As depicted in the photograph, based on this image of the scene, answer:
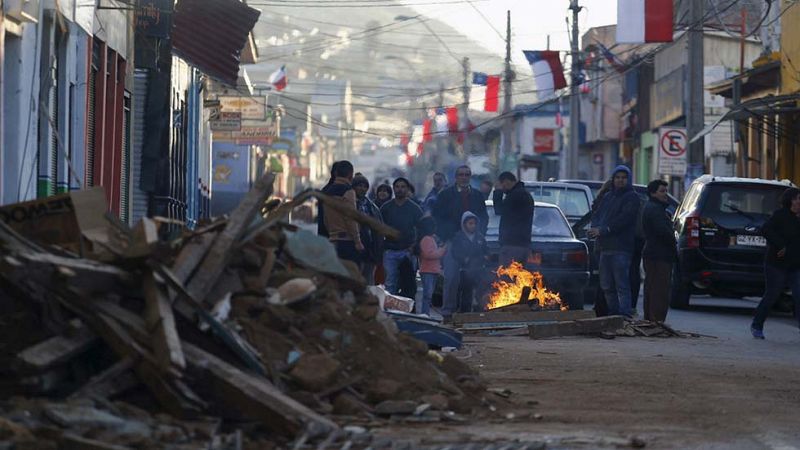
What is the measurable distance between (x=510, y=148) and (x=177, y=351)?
91.2 metres

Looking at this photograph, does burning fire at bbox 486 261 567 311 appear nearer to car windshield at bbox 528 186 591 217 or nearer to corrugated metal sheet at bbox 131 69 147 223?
car windshield at bbox 528 186 591 217

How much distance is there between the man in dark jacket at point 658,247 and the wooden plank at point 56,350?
35.9 feet

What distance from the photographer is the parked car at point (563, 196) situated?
88.1 feet

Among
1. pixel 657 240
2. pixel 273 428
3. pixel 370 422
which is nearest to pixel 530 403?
pixel 370 422

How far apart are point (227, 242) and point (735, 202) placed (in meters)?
14.5

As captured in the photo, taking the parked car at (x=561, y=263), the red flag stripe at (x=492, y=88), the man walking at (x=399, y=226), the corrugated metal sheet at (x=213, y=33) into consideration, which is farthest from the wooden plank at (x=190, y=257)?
the red flag stripe at (x=492, y=88)

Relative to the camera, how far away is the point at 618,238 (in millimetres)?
19141

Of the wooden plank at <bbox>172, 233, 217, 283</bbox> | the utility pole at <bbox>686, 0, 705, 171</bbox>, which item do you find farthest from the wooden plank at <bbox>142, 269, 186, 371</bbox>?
the utility pole at <bbox>686, 0, 705, 171</bbox>

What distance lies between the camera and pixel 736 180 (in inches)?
899

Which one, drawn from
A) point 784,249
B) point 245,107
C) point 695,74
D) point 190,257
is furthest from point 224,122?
point 190,257

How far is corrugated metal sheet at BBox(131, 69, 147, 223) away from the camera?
2759cm

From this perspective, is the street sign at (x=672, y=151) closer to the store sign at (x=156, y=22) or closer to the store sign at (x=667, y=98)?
the store sign at (x=156, y=22)

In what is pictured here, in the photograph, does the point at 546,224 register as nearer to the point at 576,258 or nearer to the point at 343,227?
the point at 576,258

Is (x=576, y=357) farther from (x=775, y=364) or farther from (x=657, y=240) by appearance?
(x=657, y=240)
